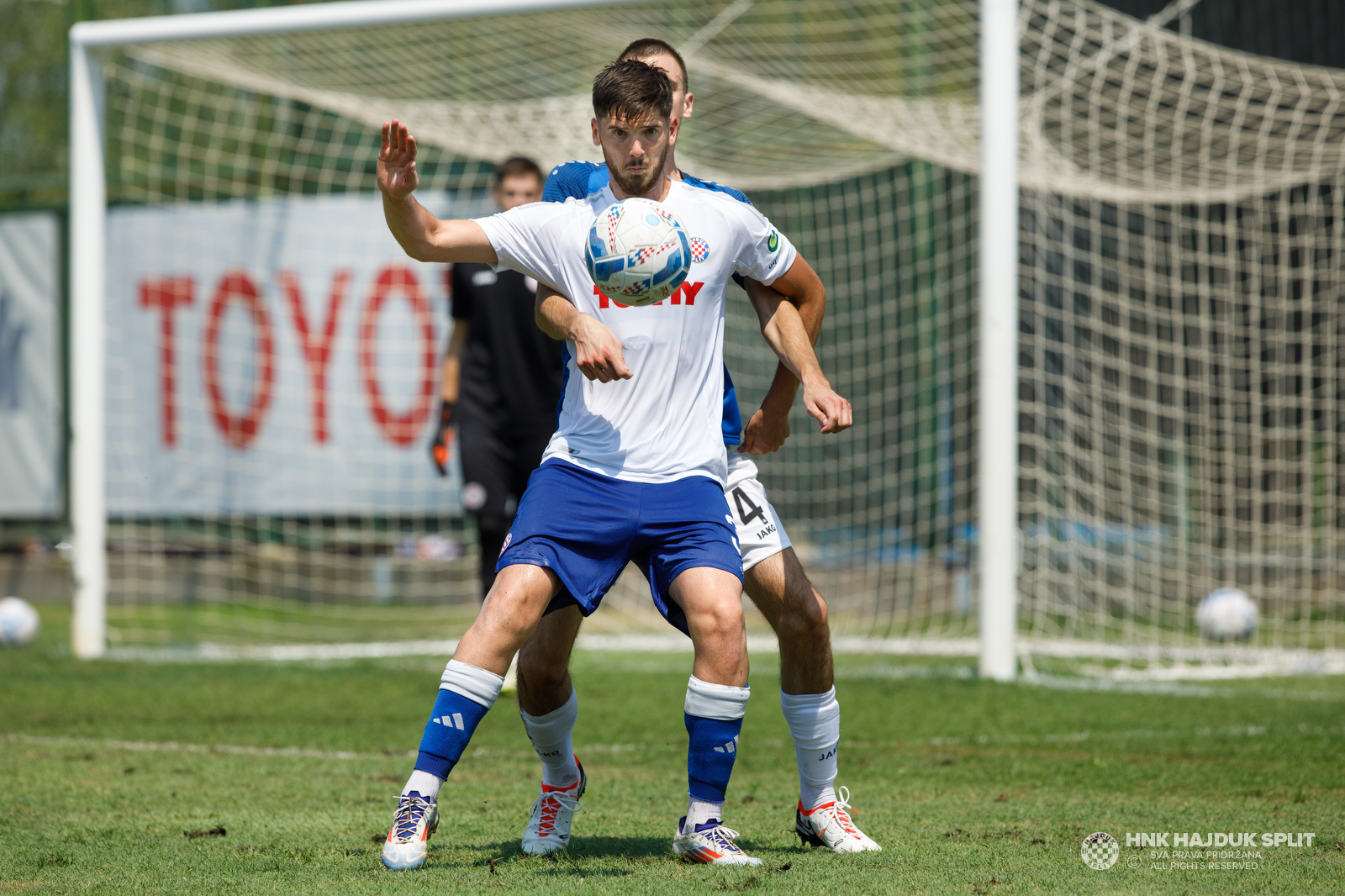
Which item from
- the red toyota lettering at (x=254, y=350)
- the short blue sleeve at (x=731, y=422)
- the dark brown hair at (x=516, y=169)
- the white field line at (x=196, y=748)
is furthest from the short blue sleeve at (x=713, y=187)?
the red toyota lettering at (x=254, y=350)

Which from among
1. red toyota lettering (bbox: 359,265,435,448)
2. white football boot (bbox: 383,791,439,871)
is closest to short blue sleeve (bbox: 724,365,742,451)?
white football boot (bbox: 383,791,439,871)

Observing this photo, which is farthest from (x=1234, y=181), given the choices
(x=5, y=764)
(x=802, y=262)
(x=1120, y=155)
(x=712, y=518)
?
(x=5, y=764)

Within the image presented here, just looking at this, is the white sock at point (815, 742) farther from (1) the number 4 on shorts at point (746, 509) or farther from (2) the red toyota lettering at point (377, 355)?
(2) the red toyota lettering at point (377, 355)

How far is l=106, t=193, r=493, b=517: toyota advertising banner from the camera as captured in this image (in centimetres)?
1198

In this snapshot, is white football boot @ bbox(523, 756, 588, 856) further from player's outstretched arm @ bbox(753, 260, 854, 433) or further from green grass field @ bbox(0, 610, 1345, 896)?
player's outstretched arm @ bbox(753, 260, 854, 433)

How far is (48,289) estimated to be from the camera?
44.1ft

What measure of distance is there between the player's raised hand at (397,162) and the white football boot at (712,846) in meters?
1.78

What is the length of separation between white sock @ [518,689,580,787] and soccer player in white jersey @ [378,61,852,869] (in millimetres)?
339

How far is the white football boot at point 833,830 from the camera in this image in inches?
144

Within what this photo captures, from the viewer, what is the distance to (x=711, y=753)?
3.49 metres

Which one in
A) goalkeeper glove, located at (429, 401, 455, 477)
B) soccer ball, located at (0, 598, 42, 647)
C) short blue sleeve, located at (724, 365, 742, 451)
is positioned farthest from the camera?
soccer ball, located at (0, 598, 42, 647)

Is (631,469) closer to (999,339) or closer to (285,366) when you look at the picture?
(999,339)

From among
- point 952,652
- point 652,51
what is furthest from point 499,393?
point 952,652

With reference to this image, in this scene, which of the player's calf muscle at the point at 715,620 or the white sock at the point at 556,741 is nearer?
the player's calf muscle at the point at 715,620
